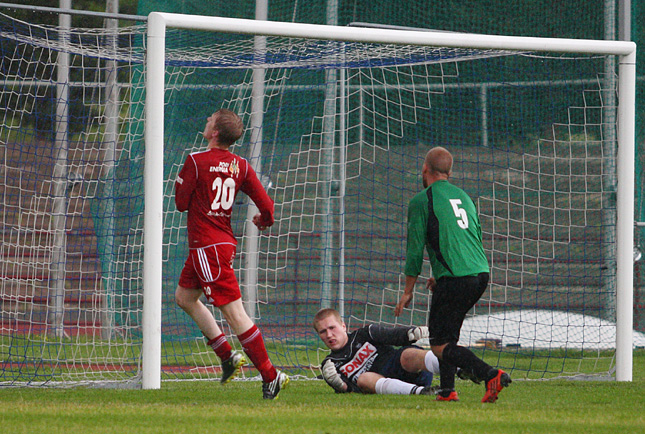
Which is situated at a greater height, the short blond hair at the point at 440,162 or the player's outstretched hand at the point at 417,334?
the short blond hair at the point at 440,162

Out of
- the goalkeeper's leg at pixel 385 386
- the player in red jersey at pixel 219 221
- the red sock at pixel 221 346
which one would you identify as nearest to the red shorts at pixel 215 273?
the player in red jersey at pixel 219 221

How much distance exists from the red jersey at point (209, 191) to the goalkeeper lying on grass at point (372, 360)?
1.00 m

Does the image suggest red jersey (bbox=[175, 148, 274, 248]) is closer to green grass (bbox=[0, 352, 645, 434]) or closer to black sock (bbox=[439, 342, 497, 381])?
green grass (bbox=[0, 352, 645, 434])

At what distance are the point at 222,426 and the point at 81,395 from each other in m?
1.76

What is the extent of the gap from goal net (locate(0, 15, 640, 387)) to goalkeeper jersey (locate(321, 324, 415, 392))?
4.71 ft

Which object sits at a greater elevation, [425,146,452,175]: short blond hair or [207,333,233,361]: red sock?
[425,146,452,175]: short blond hair

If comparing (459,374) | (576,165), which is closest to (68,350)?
(459,374)

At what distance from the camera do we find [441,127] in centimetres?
1022

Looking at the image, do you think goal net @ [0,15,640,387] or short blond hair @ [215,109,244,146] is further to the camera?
goal net @ [0,15,640,387]

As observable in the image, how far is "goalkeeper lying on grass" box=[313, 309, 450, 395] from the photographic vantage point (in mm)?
5305

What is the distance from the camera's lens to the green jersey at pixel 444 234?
15.8 feet

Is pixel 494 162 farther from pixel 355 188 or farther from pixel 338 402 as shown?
pixel 338 402

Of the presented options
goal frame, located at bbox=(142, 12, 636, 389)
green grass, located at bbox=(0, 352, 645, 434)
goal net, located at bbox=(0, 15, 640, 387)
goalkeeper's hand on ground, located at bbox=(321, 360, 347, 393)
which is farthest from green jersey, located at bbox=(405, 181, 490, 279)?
goal net, located at bbox=(0, 15, 640, 387)

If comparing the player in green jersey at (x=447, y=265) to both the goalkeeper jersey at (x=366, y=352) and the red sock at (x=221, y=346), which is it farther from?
the red sock at (x=221, y=346)
